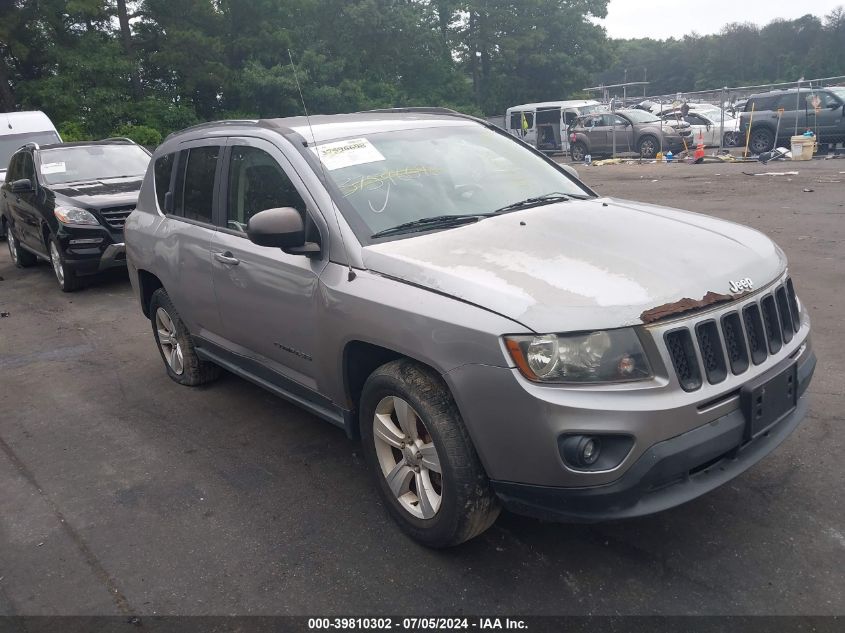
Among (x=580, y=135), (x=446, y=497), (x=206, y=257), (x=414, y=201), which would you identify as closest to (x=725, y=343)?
(x=446, y=497)

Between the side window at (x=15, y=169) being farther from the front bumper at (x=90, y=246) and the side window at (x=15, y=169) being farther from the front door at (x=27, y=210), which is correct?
the front bumper at (x=90, y=246)

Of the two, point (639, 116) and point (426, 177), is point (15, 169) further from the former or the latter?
point (639, 116)

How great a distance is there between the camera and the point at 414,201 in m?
3.58

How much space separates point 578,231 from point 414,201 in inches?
32.4

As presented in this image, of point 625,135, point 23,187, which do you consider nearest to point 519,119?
point 625,135

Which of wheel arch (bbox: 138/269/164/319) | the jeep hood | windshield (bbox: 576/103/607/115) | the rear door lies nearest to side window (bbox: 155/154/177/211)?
the rear door

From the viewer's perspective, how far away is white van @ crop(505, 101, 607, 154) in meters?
28.2

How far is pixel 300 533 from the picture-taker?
11.1ft

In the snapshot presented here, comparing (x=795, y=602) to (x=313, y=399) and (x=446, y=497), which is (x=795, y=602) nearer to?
(x=446, y=497)

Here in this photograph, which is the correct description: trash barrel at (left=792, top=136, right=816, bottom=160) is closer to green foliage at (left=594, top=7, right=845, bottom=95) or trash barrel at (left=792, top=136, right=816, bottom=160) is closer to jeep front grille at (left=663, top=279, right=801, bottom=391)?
jeep front grille at (left=663, top=279, right=801, bottom=391)

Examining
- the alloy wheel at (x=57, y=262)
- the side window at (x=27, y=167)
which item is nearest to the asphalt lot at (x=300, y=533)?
the alloy wheel at (x=57, y=262)

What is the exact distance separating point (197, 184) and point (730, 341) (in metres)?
3.36

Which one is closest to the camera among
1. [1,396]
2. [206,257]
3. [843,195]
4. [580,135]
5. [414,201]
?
[414,201]

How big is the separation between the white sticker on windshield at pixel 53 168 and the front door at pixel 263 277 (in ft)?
21.8
